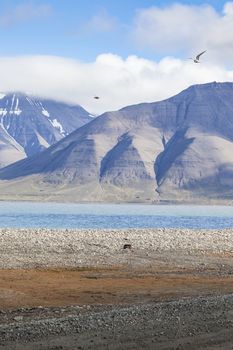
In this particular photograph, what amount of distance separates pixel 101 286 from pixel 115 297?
3604 mm

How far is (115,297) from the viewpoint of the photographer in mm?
26922

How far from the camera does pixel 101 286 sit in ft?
100.0

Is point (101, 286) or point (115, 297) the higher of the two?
point (115, 297)

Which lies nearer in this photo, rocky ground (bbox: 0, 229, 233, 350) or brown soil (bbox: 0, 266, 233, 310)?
rocky ground (bbox: 0, 229, 233, 350)

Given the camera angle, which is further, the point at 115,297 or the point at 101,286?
the point at 101,286

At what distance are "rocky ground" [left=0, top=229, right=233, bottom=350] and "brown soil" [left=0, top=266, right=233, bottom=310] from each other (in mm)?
40

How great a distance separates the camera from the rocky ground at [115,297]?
1809 centimetres

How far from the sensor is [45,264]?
41.2m

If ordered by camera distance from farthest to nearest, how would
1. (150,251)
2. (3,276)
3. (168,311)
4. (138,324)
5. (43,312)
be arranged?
(150,251), (3,276), (43,312), (168,311), (138,324)

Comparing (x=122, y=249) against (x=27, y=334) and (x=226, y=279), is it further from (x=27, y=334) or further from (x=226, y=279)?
(x=27, y=334)

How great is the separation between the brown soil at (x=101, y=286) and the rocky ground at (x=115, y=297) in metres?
0.04

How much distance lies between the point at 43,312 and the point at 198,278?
13.8m

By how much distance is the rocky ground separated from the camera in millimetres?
18094

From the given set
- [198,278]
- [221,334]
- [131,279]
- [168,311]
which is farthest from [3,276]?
[221,334]
